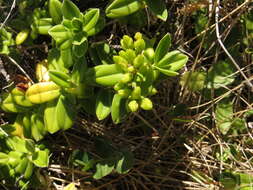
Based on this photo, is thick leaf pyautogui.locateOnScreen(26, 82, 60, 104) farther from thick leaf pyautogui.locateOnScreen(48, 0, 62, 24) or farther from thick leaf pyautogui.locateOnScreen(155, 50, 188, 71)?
thick leaf pyautogui.locateOnScreen(155, 50, 188, 71)

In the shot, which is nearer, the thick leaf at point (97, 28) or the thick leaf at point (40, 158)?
the thick leaf at point (97, 28)

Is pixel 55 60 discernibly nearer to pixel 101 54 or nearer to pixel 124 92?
pixel 101 54

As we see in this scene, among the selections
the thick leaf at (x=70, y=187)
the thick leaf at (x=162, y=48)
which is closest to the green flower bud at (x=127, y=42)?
the thick leaf at (x=162, y=48)

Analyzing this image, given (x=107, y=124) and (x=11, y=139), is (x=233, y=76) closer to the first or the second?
(x=107, y=124)

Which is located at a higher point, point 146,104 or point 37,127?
point 146,104

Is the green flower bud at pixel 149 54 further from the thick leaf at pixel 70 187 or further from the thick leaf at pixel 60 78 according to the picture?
the thick leaf at pixel 70 187

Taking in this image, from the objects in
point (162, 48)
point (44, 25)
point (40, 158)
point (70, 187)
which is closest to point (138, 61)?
point (162, 48)

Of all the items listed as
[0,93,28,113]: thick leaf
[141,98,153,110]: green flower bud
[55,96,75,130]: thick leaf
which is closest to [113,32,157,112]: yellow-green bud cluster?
[141,98,153,110]: green flower bud
